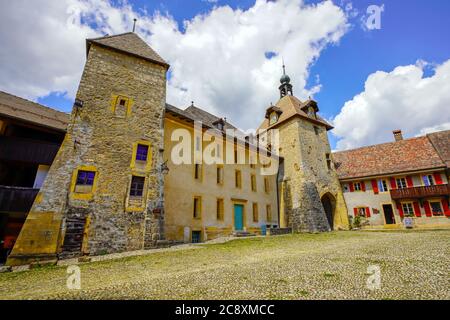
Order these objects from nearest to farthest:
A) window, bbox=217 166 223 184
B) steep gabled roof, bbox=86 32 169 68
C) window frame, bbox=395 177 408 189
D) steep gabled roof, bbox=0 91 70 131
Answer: steep gabled roof, bbox=0 91 70 131, steep gabled roof, bbox=86 32 169 68, window, bbox=217 166 223 184, window frame, bbox=395 177 408 189

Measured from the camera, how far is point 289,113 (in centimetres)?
2288

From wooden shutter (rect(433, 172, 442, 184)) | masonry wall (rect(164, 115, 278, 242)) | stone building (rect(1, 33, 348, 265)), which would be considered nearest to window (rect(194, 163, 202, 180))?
stone building (rect(1, 33, 348, 265))

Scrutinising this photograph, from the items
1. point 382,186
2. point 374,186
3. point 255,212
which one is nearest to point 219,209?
point 255,212

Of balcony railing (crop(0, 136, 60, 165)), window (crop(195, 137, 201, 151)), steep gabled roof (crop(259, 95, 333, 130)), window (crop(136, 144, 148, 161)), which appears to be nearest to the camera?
balcony railing (crop(0, 136, 60, 165))

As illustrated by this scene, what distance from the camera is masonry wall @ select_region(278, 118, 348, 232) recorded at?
1903 cm

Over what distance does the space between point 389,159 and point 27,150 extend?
1167 inches

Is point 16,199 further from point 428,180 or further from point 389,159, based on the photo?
point 428,180

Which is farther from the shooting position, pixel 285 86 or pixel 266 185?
pixel 285 86

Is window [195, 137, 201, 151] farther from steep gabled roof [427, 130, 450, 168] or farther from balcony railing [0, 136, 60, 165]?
steep gabled roof [427, 130, 450, 168]

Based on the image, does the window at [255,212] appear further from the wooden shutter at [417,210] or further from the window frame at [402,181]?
the wooden shutter at [417,210]

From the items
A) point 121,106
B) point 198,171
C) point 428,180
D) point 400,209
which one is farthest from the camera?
point 400,209

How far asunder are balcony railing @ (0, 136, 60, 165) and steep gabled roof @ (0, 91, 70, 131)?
107 centimetres

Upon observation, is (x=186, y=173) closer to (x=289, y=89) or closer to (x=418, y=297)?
(x=418, y=297)

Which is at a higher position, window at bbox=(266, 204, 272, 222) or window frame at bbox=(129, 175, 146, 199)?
window frame at bbox=(129, 175, 146, 199)
